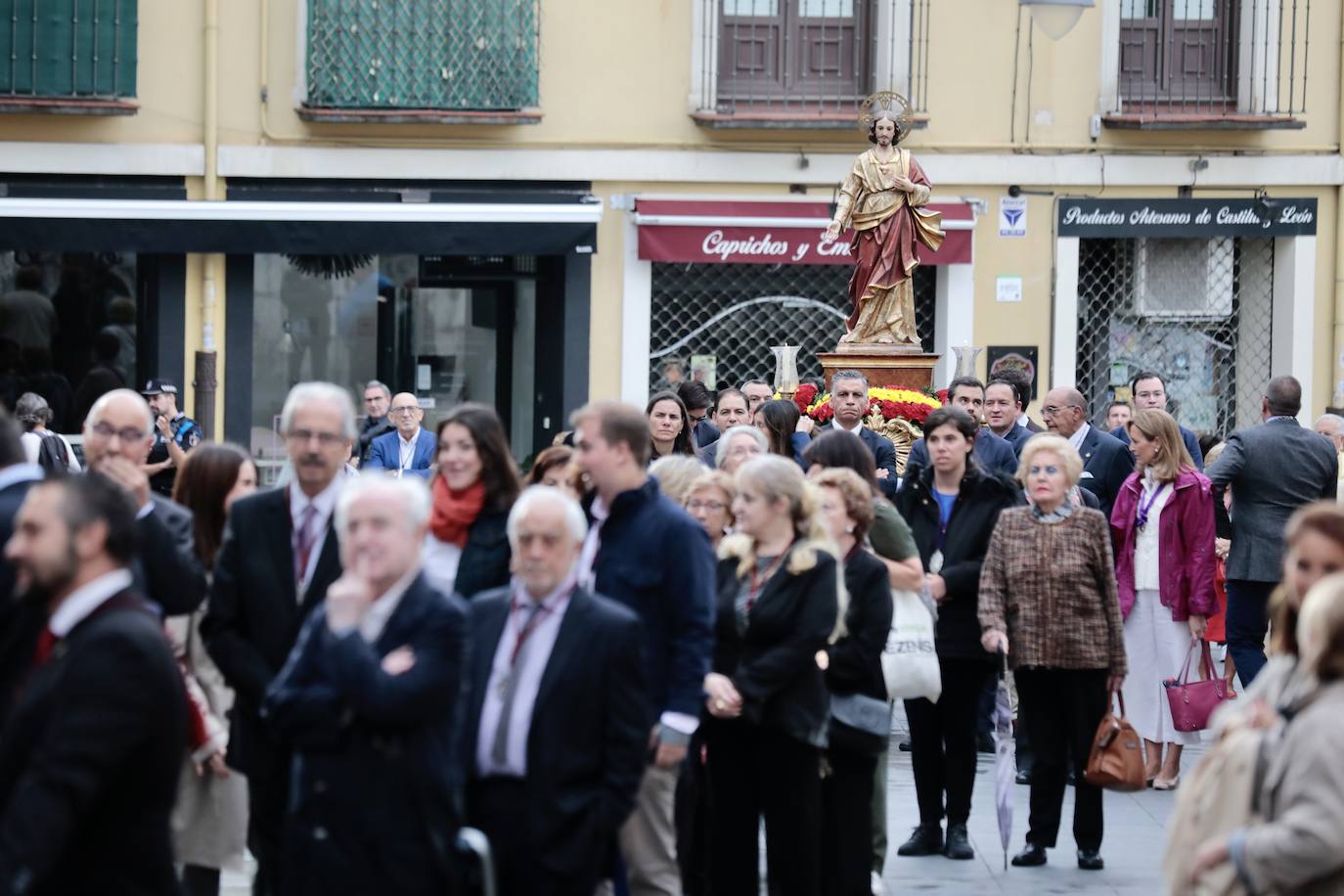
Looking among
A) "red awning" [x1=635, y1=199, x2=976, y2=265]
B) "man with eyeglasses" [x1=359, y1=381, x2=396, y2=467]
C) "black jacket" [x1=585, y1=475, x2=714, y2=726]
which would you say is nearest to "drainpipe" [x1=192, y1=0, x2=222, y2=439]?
"man with eyeglasses" [x1=359, y1=381, x2=396, y2=467]

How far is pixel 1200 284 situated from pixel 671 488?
12771mm

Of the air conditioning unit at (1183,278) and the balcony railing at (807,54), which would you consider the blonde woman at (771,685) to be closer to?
the balcony railing at (807,54)

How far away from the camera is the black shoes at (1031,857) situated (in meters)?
8.27

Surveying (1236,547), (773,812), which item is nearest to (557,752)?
(773,812)

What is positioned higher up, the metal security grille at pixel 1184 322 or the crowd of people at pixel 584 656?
the metal security grille at pixel 1184 322

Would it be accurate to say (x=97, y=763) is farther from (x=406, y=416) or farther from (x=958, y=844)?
Answer: (x=406, y=416)

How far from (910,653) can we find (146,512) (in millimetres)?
2876

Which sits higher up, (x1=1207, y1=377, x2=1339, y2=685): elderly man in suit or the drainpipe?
the drainpipe

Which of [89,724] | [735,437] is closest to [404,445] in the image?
[735,437]

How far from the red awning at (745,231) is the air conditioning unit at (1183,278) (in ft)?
6.34

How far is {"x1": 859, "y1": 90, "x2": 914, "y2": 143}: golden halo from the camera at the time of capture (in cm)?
1462

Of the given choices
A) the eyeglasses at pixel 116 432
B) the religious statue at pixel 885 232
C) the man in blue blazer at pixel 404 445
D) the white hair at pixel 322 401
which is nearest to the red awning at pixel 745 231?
the religious statue at pixel 885 232

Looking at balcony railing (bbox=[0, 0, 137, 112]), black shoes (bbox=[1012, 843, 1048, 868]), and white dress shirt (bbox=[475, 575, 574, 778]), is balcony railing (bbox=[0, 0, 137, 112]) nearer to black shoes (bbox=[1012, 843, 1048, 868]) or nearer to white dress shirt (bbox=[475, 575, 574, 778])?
black shoes (bbox=[1012, 843, 1048, 868])

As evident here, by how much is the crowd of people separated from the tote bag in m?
0.16
